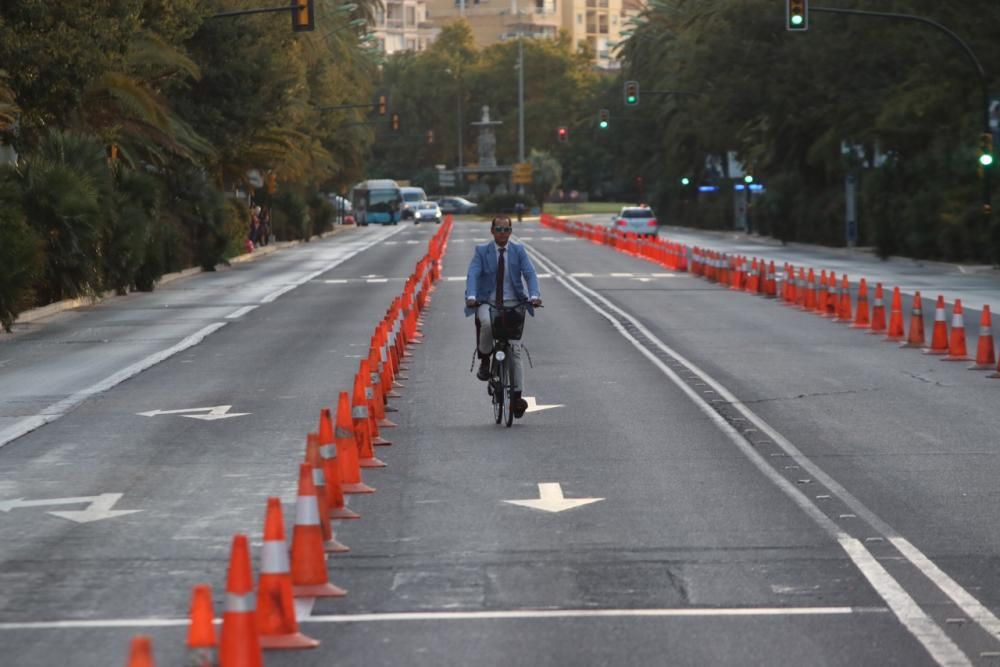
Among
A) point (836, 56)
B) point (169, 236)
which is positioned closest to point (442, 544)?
point (169, 236)

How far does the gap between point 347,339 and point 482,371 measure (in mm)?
11755

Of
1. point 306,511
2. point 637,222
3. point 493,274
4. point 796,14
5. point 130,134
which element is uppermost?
point 796,14

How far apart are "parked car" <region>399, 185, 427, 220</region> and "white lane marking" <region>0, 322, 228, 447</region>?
374 ft

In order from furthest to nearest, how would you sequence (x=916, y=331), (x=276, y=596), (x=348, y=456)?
1. (x=916, y=331)
2. (x=348, y=456)
3. (x=276, y=596)

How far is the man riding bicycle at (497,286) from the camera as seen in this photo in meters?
17.3

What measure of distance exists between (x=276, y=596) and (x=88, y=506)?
16.1ft

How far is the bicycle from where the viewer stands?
674 inches

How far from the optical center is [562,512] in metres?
12.5

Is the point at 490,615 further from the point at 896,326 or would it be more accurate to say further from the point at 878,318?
the point at 878,318

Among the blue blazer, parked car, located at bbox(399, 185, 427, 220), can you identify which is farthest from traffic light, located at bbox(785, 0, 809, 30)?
parked car, located at bbox(399, 185, 427, 220)

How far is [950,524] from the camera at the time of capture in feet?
39.0

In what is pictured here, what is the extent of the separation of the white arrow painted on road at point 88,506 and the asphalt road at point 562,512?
128 millimetres

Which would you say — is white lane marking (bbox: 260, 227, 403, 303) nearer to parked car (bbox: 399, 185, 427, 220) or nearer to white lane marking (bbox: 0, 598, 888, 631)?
white lane marking (bbox: 0, 598, 888, 631)

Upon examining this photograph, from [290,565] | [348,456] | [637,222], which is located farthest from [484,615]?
[637,222]
